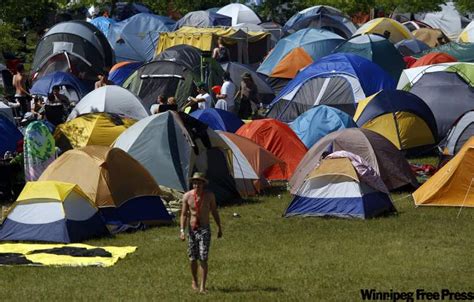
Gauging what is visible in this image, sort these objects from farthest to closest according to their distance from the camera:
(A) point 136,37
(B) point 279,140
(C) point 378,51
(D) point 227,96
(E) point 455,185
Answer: (A) point 136,37 < (C) point 378,51 < (D) point 227,96 < (B) point 279,140 < (E) point 455,185

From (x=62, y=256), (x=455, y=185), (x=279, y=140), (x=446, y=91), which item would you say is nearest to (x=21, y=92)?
(x=279, y=140)

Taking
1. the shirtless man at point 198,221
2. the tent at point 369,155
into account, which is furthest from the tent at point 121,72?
the shirtless man at point 198,221

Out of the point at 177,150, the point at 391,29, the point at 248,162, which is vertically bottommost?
the point at 391,29

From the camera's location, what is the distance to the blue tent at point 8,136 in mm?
22125

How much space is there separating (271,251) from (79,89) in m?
15.8

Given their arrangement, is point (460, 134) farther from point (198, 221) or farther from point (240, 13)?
point (240, 13)

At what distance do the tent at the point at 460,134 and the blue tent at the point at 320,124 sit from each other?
228cm

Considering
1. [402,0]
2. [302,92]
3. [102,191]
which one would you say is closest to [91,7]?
[402,0]

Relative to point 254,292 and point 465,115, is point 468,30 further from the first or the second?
point 254,292

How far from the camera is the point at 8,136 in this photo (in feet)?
73.3

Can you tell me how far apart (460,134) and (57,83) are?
1243 centimetres

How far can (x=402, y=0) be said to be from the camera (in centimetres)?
5612

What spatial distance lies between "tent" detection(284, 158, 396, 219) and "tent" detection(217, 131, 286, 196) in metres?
2.21

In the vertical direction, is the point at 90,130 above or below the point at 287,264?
below
